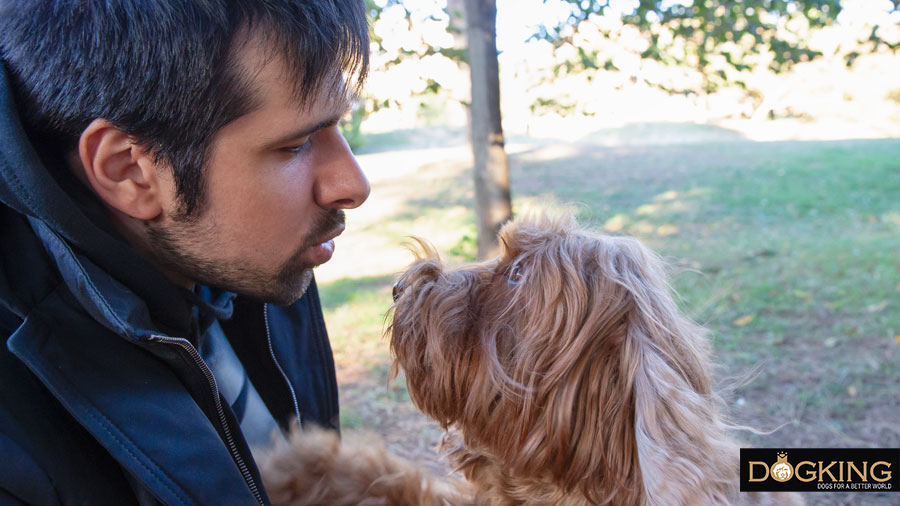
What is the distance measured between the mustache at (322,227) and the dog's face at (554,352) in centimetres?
54

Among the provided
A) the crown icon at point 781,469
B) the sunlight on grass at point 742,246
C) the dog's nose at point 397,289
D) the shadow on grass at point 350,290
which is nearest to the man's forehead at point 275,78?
the dog's nose at point 397,289

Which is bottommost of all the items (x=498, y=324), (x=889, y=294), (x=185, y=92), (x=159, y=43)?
(x=889, y=294)

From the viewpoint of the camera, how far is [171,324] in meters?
2.02

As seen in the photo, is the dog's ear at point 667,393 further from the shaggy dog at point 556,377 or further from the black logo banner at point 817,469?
the black logo banner at point 817,469

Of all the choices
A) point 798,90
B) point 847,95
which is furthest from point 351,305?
point 847,95

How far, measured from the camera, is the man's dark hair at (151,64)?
1.83m

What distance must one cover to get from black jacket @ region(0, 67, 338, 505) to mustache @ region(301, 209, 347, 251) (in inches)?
19.7

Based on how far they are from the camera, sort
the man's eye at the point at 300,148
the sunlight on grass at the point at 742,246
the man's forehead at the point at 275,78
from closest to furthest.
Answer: the man's forehead at the point at 275,78, the man's eye at the point at 300,148, the sunlight on grass at the point at 742,246

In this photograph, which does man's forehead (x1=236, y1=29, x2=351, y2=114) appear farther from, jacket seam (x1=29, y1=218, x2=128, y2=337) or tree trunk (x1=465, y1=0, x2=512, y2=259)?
tree trunk (x1=465, y1=0, x2=512, y2=259)

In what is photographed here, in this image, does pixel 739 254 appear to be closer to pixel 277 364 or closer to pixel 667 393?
pixel 667 393

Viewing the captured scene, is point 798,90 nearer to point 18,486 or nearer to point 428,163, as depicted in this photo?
point 428,163

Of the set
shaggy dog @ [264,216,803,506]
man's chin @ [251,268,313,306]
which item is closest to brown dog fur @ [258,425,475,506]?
shaggy dog @ [264,216,803,506]

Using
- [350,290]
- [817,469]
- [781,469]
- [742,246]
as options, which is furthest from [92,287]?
[742,246]

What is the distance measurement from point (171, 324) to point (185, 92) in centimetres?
67
